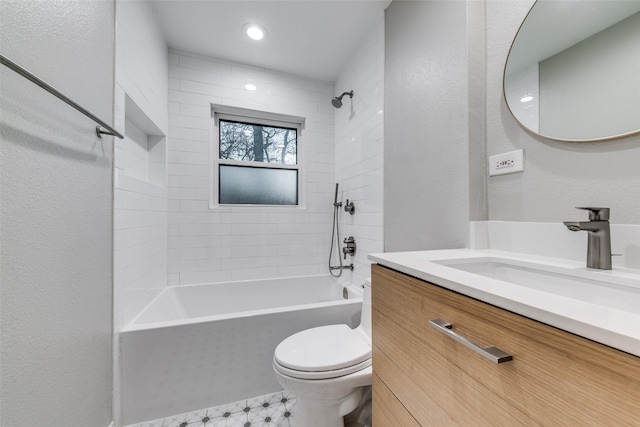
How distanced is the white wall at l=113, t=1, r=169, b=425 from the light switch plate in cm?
179

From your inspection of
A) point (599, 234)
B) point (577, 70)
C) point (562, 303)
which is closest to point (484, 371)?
point (562, 303)

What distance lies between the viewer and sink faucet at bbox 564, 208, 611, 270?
2.30 feet

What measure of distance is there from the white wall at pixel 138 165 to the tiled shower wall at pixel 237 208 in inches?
4.8

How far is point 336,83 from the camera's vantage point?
8.42ft

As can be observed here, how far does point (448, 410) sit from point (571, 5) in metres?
1.37

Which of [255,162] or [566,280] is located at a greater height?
[255,162]

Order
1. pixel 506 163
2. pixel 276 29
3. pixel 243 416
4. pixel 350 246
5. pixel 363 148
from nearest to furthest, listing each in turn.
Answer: pixel 506 163, pixel 243 416, pixel 276 29, pixel 363 148, pixel 350 246

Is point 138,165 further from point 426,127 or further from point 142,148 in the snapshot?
point 426,127

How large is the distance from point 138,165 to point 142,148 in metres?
0.18

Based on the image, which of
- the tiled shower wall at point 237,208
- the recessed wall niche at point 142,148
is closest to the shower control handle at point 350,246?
the tiled shower wall at point 237,208

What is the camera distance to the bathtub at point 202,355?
131 cm

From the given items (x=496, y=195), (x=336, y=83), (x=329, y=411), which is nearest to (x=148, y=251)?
(x=329, y=411)

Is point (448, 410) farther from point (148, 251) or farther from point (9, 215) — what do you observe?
point (148, 251)

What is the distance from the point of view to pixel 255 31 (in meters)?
1.92
